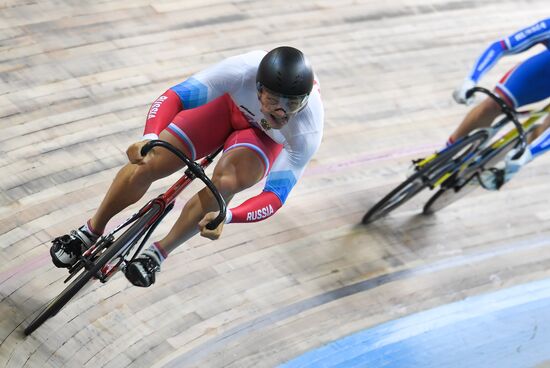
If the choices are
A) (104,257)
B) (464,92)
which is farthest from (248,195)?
(104,257)

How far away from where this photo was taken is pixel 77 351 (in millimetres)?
3420

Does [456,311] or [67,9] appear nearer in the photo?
[456,311]

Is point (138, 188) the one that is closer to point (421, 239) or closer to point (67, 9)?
point (421, 239)

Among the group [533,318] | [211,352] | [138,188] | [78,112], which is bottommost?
[533,318]

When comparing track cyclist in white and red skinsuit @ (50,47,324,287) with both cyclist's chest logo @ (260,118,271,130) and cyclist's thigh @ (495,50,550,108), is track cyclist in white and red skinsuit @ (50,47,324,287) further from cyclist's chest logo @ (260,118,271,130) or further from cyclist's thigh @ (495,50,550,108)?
cyclist's thigh @ (495,50,550,108)

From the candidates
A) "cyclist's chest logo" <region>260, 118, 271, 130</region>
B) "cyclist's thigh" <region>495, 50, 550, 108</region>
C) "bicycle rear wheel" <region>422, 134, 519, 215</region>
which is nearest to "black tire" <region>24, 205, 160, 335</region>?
"cyclist's chest logo" <region>260, 118, 271, 130</region>

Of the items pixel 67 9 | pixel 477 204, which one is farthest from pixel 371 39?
pixel 67 9

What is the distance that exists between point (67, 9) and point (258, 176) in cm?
254

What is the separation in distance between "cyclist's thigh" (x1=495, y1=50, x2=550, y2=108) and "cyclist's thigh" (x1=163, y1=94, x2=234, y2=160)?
1756mm

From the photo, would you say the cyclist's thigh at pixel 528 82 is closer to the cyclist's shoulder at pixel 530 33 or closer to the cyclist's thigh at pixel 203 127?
the cyclist's shoulder at pixel 530 33

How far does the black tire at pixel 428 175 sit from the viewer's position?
14.2ft

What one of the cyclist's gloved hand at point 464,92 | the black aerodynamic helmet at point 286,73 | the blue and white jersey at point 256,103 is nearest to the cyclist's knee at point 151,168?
the blue and white jersey at point 256,103

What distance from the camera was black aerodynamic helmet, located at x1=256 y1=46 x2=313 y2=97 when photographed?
2828 millimetres

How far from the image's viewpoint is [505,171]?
4078 millimetres
